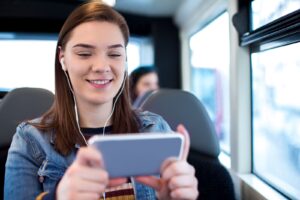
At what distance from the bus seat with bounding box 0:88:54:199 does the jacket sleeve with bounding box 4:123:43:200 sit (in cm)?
48

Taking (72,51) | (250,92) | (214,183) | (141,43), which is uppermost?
(141,43)

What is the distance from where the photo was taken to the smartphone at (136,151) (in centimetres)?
60

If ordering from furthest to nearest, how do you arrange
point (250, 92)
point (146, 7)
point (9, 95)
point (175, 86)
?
1. point (175, 86)
2. point (146, 7)
3. point (250, 92)
4. point (9, 95)

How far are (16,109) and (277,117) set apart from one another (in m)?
1.18

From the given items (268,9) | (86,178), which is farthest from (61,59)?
(268,9)

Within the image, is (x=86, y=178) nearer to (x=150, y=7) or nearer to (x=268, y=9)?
(x=268, y=9)

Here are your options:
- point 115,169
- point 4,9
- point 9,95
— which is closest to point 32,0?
point 4,9

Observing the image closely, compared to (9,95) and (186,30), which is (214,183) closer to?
(9,95)

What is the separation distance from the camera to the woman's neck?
3.20 ft

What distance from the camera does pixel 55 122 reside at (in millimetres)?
1013

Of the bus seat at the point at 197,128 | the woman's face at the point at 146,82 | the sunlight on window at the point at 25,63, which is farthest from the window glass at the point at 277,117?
the sunlight on window at the point at 25,63

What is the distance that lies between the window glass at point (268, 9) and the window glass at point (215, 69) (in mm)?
428

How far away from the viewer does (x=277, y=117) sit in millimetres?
1649

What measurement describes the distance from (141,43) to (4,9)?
60.0 inches
